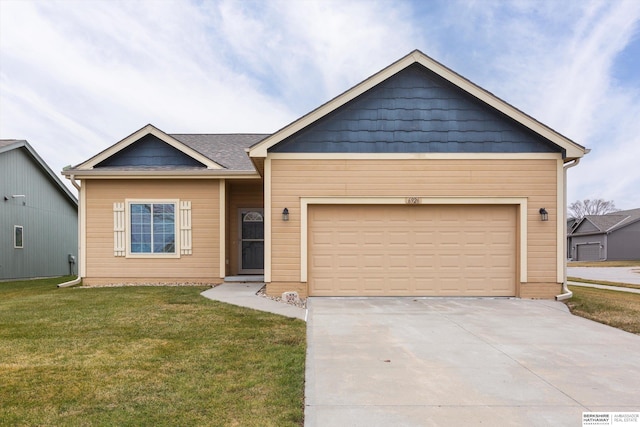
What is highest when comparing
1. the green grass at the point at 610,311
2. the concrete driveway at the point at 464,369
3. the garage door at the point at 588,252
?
the concrete driveway at the point at 464,369

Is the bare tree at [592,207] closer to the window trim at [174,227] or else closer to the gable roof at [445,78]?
the gable roof at [445,78]

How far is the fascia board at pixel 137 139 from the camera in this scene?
11656 millimetres

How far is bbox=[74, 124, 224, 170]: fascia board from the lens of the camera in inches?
459

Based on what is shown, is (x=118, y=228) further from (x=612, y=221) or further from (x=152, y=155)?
(x=612, y=221)

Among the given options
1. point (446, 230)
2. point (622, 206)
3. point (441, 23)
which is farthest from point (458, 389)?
point (622, 206)

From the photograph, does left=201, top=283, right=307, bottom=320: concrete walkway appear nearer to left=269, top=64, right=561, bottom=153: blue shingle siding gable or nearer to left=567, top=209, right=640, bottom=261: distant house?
left=269, top=64, right=561, bottom=153: blue shingle siding gable

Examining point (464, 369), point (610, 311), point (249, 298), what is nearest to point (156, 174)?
point (249, 298)

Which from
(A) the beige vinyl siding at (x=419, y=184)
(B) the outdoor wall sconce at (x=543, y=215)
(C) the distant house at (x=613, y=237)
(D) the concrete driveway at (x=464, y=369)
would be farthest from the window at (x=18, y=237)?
(C) the distant house at (x=613, y=237)

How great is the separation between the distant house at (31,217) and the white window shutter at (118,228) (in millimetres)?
7764

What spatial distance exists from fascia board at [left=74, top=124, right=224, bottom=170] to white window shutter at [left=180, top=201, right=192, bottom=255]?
53.0 inches

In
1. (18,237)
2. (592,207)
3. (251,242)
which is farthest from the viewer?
(592,207)

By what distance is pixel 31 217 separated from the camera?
58.2 feet

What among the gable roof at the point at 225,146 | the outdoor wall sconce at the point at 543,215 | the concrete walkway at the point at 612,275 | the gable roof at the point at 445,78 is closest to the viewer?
the gable roof at the point at 445,78

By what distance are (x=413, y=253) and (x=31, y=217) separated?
55.7 ft
